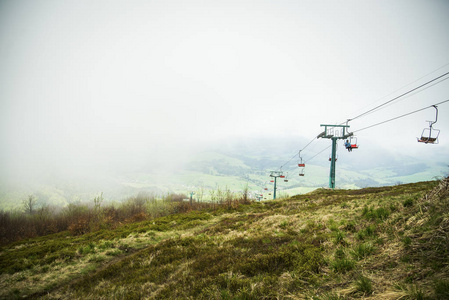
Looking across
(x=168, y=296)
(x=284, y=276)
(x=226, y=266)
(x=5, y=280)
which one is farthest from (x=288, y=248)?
(x=5, y=280)

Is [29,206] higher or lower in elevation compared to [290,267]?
lower

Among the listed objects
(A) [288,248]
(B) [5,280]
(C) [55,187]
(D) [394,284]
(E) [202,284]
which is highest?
(D) [394,284]

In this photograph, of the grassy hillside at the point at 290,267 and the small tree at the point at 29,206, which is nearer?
the grassy hillside at the point at 290,267

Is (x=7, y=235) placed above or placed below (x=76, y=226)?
below

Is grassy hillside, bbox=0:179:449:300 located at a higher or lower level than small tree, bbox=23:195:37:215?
higher

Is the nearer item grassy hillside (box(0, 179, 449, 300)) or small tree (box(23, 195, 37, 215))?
grassy hillside (box(0, 179, 449, 300))

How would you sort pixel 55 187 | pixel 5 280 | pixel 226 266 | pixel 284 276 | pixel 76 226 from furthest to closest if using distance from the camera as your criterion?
1. pixel 55 187
2. pixel 76 226
3. pixel 5 280
4. pixel 226 266
5. pixel 284 276

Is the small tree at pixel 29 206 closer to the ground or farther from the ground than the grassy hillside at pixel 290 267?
closer to the ground

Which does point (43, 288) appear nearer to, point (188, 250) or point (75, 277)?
point (75, 277)

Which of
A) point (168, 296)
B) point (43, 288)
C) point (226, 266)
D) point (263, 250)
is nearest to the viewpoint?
point (168, 296)

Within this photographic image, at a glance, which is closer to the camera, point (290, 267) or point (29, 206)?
point (290, 267)

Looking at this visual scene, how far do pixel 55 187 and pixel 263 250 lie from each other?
11761cm

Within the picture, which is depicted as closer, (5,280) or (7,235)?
(5,280)

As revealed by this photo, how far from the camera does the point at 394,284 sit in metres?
3.10
